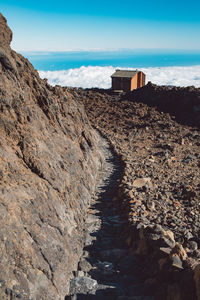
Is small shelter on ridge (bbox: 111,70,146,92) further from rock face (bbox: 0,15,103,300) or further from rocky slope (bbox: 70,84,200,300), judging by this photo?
rock face (bbox: 0,15,103,300)

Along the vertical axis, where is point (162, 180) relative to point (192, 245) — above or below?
above

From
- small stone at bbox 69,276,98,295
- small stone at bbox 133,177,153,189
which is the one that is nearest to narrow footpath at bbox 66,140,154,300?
small stone at bbox 69,276,98,295

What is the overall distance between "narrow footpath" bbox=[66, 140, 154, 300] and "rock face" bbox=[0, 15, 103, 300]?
1.15ft

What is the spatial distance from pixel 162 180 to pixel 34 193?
8.76m

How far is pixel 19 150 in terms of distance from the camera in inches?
271

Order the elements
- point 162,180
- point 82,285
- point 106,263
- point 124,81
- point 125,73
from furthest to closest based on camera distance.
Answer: point 125,73 < point 124,81 < point 162,180 < point 106,263 < point 82,285

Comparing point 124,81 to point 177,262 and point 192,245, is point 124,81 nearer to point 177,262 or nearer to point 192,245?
point 192,245

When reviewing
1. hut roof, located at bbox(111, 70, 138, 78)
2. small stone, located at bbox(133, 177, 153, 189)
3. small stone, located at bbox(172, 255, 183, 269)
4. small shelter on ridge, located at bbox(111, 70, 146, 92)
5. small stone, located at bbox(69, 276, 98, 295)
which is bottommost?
small stone, located at bbox(69, 276, 98, 295)

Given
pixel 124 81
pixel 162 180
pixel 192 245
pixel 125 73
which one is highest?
pixel 125 73

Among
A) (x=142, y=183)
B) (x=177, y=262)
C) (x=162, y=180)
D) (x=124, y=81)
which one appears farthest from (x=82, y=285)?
(x=124, y=81)

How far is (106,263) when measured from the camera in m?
7.48

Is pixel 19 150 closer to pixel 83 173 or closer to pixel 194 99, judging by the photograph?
pixel 83 173

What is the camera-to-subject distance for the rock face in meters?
5.00

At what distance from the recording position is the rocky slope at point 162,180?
613cm
